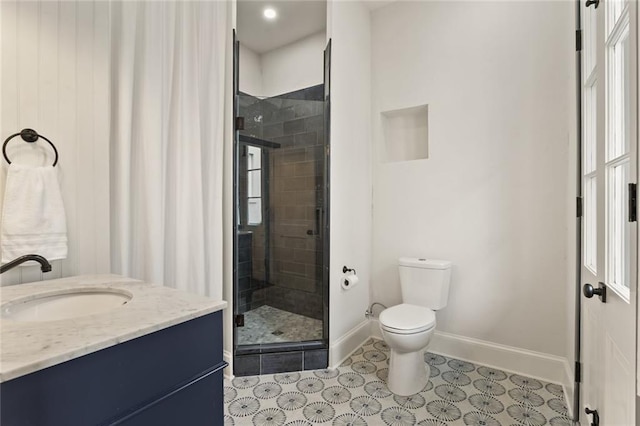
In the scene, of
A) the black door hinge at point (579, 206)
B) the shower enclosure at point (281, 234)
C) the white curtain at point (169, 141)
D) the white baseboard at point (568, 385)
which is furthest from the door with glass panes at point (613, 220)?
the white curtain at point (169, 141)

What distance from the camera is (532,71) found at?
2.10m

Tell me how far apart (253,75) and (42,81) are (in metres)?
1.72

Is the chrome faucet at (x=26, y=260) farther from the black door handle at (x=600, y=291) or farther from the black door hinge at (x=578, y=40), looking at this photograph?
the black door hinge at (x=578, y=40)

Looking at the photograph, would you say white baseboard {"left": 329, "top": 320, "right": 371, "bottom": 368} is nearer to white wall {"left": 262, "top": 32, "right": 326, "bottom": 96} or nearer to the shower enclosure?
the shower enclosure

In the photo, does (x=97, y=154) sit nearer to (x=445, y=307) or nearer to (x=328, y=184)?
(x=328, y=184)

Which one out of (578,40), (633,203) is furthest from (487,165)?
(633,203)

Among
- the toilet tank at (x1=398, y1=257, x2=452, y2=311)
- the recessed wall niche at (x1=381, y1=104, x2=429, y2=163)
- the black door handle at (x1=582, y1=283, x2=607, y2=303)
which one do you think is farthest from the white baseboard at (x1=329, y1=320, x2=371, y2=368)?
the black door handle at (x1=582, y1=283, x2=607, y2=303)

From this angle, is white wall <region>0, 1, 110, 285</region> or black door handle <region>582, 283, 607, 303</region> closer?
black door handle <region>582, 283, 607, 303</region>

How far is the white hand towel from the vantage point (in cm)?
120

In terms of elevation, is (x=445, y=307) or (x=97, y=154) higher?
(x=97, y=154)

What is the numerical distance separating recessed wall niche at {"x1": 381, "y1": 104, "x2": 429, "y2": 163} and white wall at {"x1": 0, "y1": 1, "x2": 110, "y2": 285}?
2030 mm

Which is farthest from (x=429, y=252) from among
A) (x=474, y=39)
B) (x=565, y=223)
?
(x=474, y=39)

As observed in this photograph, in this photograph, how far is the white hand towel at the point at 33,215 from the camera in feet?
3.95

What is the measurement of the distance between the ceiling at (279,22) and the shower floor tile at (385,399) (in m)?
2.58
